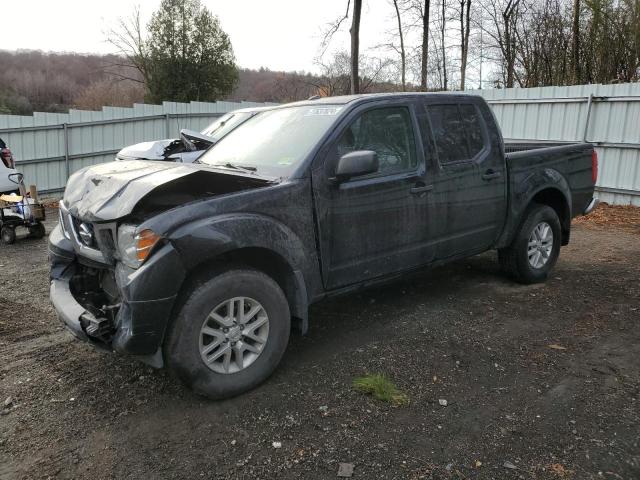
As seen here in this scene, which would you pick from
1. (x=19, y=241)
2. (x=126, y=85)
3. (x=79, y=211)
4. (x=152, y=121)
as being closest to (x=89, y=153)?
(x=152, y=121)

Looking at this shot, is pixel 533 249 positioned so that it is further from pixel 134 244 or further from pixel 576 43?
pixel 576 43

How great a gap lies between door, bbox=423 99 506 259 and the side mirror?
99cm

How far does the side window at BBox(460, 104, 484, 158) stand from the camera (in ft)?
16.0

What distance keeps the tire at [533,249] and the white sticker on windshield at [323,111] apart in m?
2.45

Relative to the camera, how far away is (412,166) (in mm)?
4355

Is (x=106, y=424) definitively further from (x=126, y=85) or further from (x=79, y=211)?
(x=126, y=85)

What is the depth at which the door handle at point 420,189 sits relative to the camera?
170 inches

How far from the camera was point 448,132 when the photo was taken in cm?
471

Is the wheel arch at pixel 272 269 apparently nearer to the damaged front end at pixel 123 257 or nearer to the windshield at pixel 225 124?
the damaged front end at pixel 123 257

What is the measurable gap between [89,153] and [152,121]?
1.91m

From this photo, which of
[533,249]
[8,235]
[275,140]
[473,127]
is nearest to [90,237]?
[275,140]

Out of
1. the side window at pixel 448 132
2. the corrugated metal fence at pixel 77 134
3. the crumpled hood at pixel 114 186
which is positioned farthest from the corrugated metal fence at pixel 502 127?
the crumpled hood at pixel 114 186

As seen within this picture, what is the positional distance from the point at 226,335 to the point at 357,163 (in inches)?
55.7

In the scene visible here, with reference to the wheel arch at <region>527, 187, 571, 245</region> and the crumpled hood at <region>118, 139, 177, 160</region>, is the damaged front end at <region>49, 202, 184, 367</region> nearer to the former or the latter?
the wheel arch at <region>527, 187, 571, 245</region>
